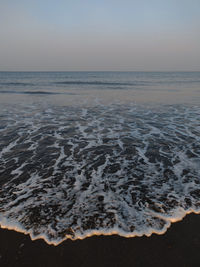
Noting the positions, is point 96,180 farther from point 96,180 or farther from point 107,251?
point 107,251

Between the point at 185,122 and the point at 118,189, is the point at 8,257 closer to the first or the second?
the point at 118,189

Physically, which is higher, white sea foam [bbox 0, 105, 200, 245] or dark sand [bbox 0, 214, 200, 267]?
dark sand [bbox 0, 214, 200, 267]

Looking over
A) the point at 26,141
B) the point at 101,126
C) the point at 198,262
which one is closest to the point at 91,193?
the point at 198,262

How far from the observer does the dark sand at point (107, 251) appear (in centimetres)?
302

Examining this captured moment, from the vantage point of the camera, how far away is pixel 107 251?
321cm

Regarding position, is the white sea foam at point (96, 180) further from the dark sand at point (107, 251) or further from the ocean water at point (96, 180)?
the dark sand at point (107, 251)

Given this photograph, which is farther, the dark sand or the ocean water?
the ocean water

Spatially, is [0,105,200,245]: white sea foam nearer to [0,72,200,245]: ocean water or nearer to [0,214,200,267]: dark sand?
[0,72,200,245]: ocean water

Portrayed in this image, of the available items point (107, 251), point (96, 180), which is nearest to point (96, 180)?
point (96, 180)

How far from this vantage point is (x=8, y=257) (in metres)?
3.10

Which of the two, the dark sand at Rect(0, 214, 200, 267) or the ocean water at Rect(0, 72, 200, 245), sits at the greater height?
the dark sand at Rect(0, 214, 200, 267)

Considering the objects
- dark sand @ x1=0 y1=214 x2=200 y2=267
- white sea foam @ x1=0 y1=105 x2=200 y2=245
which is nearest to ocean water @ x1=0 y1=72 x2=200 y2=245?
white sea foam @ x1=0 y1=105 x2=200 y2=245

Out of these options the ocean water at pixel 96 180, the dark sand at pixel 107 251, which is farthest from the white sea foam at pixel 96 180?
the dark sand at pixel 107 251

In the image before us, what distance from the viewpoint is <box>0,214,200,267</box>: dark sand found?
302cm
